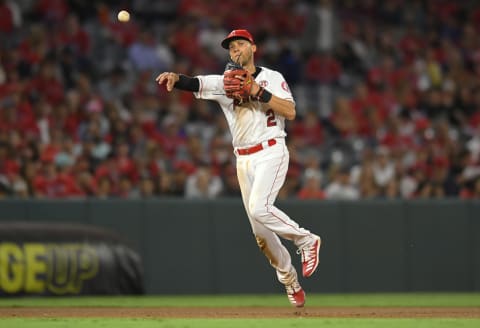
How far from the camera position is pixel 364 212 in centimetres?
1171

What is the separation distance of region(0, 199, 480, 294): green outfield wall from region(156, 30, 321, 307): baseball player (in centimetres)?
369

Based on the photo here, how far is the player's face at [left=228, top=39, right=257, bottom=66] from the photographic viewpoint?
772 cm

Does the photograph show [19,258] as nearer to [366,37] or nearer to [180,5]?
[180,5]

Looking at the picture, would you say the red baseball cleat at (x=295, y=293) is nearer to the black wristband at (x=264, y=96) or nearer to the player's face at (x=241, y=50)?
the black wristband at (x=264, y=96)

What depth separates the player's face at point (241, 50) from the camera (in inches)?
304

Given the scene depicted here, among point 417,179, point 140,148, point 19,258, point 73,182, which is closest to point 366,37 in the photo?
point 417,179

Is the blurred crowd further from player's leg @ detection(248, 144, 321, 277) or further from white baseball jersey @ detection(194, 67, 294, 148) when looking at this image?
player's leg @ detection(248, 144, 321, 277)

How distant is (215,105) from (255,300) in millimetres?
4479

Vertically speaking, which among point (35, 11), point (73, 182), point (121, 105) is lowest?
point (73, 182)

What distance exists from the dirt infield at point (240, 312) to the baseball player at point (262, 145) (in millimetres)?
421

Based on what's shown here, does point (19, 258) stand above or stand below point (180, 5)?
below

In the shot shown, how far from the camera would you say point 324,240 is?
38.2 ft

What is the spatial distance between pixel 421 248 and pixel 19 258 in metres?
4.63

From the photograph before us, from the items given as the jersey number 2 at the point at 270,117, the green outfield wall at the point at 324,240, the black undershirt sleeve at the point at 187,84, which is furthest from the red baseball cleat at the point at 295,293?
the green outfield wall at the point at 324,240
